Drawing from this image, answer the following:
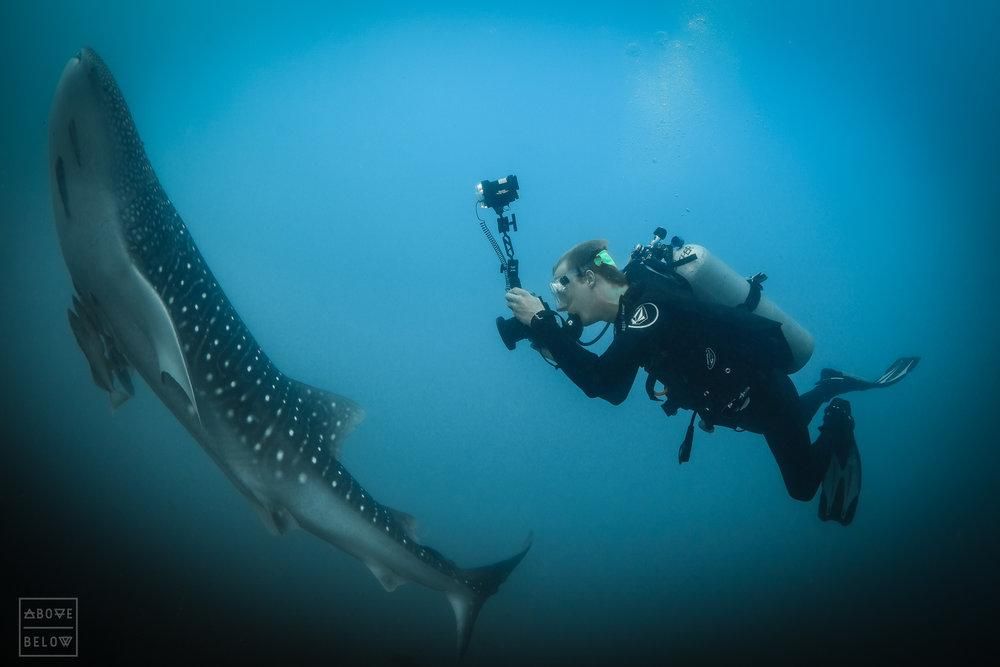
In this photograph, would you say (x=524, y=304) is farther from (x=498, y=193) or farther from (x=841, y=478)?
(x=841, y=478)

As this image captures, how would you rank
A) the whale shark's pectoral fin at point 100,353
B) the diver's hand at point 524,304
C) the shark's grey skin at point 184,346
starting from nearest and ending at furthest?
the shark's grey skin at point 184,346, the whale shark's pectoral fin at point 100,353, the diver's hand at point 524,304

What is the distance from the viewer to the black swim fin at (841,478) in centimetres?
505

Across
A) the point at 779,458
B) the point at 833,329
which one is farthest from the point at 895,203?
the point at 779,458

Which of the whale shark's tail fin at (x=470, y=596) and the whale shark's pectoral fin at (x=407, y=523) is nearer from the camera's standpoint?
the whale shark's pectoral fin at (x=407, y=523)

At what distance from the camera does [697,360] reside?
3.79 m

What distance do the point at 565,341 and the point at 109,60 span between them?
48.3ft

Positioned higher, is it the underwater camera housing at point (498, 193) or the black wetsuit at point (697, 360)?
the underwater camera housing at point (498, 193)

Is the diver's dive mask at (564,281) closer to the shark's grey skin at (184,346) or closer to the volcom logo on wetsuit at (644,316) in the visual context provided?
the volcom logo on wetsuit at (644,316)

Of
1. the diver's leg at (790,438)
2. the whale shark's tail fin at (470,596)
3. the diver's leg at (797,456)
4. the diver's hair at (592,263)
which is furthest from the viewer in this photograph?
the whale shark's tail fin at (470,596)

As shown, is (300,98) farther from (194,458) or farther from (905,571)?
(905,571)

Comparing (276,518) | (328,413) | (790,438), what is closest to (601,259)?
(790,438)

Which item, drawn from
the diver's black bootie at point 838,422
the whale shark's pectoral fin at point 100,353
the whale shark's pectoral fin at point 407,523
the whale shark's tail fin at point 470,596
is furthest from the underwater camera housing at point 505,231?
the diver's black bootie at point 838,422

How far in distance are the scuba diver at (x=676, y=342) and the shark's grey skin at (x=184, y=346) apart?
1.94 m

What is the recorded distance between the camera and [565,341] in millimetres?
3568
